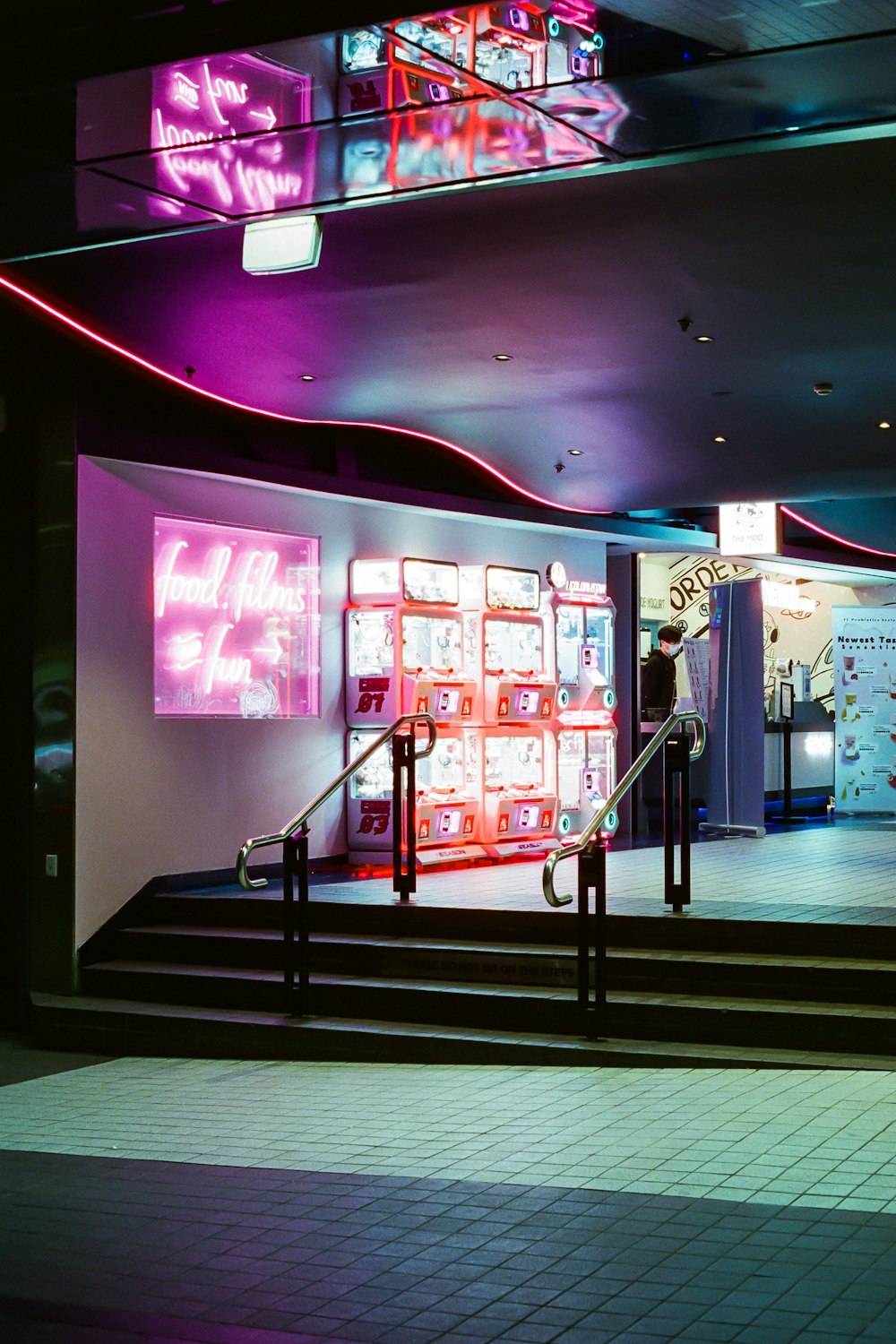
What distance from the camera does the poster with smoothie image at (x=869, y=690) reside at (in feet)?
48.6

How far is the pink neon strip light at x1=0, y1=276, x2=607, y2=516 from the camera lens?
27.6 ft

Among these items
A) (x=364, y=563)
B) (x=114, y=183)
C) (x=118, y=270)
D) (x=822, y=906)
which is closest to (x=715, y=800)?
(x=364, y=563)

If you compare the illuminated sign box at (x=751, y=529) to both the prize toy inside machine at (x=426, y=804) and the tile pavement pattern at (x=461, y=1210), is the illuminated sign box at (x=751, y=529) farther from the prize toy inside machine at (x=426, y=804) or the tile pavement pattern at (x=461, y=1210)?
the tile pavement pattern at (x=461, y=1210)

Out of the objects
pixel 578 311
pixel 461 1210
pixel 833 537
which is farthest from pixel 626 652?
pixel 461 1210

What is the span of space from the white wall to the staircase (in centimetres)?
44

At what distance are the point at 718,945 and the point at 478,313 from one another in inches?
136

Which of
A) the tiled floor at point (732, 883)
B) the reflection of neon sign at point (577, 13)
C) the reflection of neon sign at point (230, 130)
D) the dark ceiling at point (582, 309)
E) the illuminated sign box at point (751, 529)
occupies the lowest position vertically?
the tiled floor at point (732, 883)

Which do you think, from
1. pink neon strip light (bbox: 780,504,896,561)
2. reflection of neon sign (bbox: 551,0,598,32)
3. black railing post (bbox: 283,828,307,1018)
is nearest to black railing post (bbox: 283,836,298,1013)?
black railing post (bbox: 283,828,307,1018)

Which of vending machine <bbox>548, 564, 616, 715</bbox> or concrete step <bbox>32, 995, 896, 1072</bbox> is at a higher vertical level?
vending machine <bbox>548, 564, 616, 715</bbox>

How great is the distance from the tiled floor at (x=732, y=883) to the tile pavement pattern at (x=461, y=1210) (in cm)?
194

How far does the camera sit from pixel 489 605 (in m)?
12.2

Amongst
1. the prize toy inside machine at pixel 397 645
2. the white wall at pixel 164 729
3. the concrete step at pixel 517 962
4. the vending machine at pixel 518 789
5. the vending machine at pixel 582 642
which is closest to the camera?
the concrete step at pixel 517 962

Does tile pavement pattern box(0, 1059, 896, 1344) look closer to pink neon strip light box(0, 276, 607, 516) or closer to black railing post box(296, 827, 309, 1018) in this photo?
black railing post box(296, 827, 309, 1018)

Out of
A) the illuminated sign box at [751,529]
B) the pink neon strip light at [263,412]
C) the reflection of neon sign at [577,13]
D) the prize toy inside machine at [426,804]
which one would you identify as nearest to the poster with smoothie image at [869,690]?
the illuminated sign box at [751,529]
